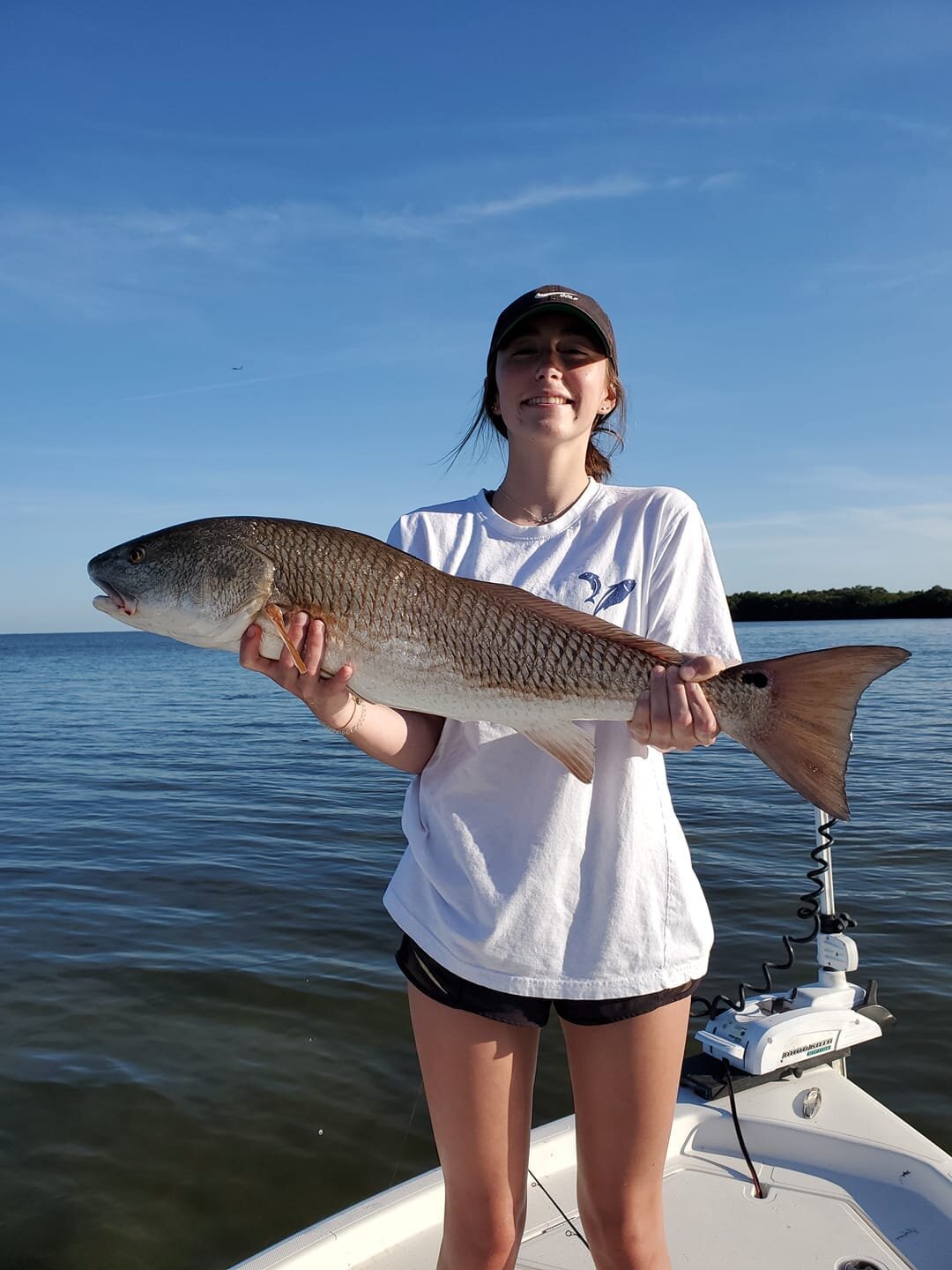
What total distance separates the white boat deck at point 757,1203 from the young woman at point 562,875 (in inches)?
41.0

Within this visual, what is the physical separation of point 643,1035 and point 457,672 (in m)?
1.17

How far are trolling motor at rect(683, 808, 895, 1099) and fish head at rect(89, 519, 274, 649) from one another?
2.79m

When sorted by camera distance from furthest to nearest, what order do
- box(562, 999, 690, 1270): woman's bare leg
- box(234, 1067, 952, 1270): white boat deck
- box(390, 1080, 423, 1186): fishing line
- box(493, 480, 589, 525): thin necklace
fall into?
box(390, 1080, 423, 1186): fishing line → box(234, 1067, 952, 1270): white boat deck → box(493, 480, 589, 525): thin necklace → box(562, 999, 690, 1270): woman's bare leg

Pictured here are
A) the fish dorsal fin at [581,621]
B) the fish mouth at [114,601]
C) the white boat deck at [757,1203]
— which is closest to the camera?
the fish dorsal fin at [581,621]

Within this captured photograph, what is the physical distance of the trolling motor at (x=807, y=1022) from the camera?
4238 mm

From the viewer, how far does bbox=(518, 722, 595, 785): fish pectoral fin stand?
2.62 metres

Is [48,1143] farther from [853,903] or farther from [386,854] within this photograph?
[853,903]

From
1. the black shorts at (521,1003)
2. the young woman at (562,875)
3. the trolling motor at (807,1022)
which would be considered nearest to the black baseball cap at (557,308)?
the young woman at (562,875)

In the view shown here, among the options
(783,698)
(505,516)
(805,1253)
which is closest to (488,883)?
(783,698)

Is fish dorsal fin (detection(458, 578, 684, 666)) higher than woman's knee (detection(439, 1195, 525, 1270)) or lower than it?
higher

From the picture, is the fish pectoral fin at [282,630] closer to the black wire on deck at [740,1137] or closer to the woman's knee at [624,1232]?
the woman's knee at [624,1232]

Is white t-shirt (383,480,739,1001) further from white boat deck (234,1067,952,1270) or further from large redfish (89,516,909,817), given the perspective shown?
white boat deck (234,1067,952,1270)

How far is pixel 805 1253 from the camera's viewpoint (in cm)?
355

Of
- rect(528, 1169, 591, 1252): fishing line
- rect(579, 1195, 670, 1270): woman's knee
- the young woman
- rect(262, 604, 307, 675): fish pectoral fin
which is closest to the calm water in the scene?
rect(528, 1169, 591, 1252): fishing line
